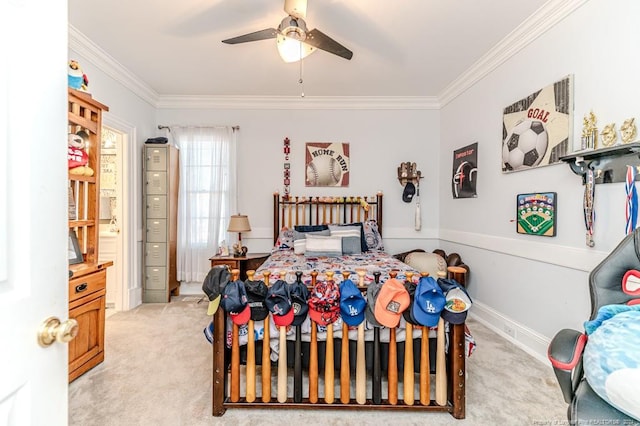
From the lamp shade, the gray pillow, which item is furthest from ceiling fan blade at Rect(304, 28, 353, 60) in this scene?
the lamp shade

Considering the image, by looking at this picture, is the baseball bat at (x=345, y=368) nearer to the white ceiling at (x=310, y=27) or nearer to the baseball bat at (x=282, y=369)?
the baseball bat at (x=282, y=369)

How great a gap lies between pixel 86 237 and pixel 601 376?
3.01 meters

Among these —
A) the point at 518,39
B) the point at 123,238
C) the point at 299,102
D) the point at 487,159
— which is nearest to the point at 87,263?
the point at 123,238

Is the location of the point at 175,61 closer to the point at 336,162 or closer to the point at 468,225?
the point at 336,162

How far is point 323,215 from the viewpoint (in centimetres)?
437

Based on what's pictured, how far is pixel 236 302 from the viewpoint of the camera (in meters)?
1.73

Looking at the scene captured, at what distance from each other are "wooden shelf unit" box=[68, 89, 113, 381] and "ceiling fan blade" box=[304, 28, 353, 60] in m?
1.66

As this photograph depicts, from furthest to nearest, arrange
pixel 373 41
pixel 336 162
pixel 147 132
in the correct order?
1. pixel 336 162
2. pixel 147 132
3. pixel 373 41

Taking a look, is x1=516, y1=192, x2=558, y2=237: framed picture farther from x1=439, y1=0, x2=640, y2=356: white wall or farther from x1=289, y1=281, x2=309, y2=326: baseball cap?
x1=289, y1=281, x2=309, y2=326: baseball cap

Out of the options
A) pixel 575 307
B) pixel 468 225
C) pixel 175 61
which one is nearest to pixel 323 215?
pixel 468 225

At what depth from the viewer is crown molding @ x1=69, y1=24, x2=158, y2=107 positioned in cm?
280

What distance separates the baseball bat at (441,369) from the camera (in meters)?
1.81

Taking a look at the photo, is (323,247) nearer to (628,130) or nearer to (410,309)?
(410,309)

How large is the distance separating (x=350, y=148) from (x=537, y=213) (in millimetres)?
2480
